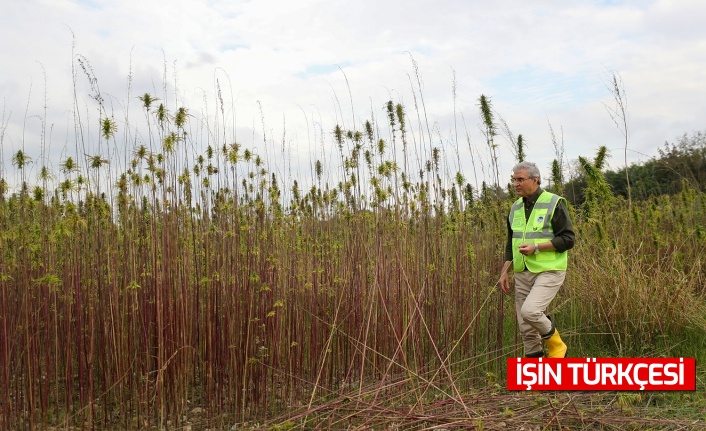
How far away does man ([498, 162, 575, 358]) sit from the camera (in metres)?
4.18

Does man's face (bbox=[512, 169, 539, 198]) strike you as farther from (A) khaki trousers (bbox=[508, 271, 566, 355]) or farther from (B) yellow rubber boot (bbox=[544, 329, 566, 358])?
(B) yellow rubber boot (bbox=[544, 329, 566, 358])

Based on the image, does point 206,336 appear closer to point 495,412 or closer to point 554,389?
point 495,412

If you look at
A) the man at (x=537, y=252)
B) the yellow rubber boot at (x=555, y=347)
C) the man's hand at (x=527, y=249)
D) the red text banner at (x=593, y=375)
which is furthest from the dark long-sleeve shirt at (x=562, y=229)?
the red text banner at (x=593, y=375)

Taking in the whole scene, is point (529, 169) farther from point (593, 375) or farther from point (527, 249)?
point (593, 375)

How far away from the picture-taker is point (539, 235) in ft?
14.0

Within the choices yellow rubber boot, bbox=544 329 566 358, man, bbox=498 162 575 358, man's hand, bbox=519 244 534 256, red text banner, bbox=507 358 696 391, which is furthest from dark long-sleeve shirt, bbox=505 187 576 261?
red text banner, bbox=507 358 696 391

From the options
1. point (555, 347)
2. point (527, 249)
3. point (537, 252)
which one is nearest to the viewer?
point (527, 249)

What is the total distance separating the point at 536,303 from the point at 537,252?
360 millimetres

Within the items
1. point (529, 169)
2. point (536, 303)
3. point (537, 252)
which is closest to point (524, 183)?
point (529, 169)

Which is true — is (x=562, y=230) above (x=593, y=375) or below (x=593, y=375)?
A: above

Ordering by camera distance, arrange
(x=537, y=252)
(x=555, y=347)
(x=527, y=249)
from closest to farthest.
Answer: (x=527, y=249)
(x=537, y=252)
(x=555, y=347)

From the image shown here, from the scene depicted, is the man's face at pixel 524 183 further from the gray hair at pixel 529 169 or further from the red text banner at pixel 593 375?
the red text banner at pixel 593 375

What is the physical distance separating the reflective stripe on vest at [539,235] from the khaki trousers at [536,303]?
65 millimetres

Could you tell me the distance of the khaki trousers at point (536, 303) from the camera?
164 inches
